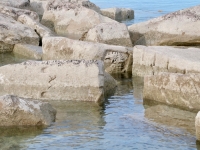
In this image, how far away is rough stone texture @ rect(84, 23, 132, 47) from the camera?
581 inches

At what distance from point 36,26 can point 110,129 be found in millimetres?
8157

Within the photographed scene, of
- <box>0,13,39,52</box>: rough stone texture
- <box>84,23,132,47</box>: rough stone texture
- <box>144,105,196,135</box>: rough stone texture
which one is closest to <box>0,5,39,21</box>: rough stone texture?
<box>0,13,39,52</box>: rough stone texture

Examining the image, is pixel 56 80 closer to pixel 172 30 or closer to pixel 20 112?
pixel 20 112

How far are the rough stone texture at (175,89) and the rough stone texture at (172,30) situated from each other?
13.9 ft

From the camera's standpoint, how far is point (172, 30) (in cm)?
1542

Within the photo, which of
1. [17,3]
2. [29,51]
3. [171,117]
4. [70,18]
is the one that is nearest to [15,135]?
[171,117]

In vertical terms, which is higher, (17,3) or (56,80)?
(17,3)

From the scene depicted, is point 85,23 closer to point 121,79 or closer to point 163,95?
point 121,79

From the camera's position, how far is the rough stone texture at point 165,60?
11.6 m

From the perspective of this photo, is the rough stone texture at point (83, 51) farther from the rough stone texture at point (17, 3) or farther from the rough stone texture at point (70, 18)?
the rough stone texture at point (17, 3)

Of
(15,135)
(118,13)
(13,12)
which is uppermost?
(118,13)

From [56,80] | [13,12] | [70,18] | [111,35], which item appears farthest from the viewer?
[70,18]

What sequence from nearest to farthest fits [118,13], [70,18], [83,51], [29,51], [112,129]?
[112,129]
[83,51]
[29,51]
[70,18]
[118,13]

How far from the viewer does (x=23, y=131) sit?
→ 9.00m
